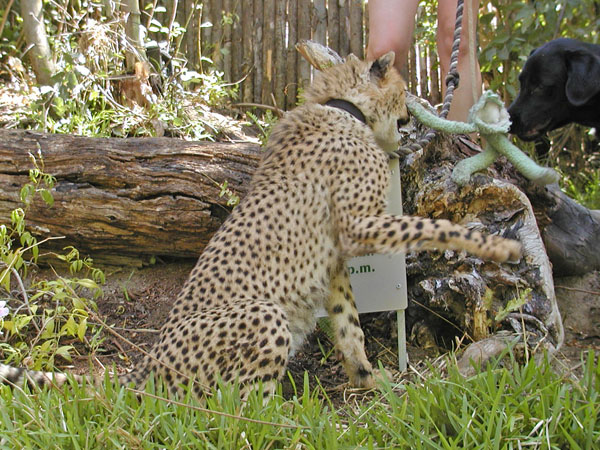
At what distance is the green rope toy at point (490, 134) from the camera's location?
3019 millimetres

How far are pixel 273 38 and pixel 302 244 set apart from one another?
171 inches

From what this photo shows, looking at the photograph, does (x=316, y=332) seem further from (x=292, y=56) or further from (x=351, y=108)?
(x=292, y=56)

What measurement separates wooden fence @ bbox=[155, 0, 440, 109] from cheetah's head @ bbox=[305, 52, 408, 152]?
11.1 ft

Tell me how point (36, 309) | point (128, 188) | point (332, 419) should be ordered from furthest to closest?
point (128, 188) < point (36, 309) < point (332, 419)

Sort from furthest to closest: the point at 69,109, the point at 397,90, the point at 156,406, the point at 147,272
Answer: the point at 69,109, the point at 147,272, the point at 397,90, the point at 156,406

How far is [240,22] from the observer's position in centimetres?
665

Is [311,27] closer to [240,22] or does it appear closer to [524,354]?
[240,22]

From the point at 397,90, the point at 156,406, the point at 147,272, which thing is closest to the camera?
the point at 156,406

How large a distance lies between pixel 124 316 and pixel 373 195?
1.63m

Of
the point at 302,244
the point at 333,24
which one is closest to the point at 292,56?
the point at 333,24

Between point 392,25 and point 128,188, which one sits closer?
point 128,188

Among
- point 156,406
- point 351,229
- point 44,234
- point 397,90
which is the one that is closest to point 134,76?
point 44,234

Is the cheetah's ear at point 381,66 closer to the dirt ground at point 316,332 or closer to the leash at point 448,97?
the leash at point 448,97

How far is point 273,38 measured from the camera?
6629 mm
